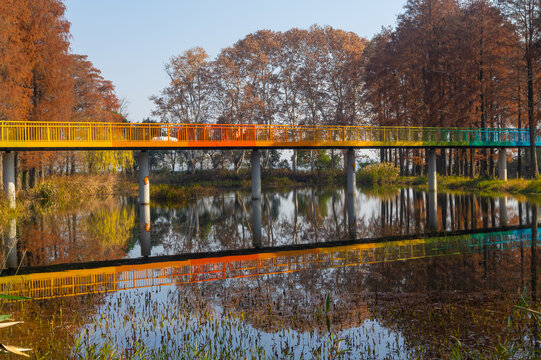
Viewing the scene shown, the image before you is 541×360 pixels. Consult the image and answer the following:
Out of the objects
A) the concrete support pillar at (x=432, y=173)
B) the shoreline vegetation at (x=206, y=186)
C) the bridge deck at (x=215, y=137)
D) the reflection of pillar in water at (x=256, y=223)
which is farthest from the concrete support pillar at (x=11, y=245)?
the concrete support pillar at (x=432, y=173)

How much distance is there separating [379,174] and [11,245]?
38.4 meters

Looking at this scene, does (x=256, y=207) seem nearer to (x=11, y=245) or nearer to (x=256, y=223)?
(x=256, y=223)

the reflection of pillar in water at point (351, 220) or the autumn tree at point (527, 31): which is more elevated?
the autumn tree at point (527, 31)

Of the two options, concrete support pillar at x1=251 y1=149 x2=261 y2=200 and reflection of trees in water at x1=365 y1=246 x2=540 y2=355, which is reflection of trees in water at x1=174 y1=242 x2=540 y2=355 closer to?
reflection of trees in water at x1=365 y1=246 x2=540 y2=355

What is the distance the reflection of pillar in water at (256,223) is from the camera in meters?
15.7

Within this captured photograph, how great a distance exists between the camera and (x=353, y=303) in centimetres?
799

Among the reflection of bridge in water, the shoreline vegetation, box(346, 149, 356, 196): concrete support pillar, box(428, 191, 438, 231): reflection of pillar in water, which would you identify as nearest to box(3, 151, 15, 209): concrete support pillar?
the shoreline vegetation

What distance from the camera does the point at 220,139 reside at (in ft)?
96.0

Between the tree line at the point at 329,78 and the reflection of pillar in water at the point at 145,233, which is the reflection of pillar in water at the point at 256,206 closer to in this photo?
the reflection of pillar in water at the point at 145,233

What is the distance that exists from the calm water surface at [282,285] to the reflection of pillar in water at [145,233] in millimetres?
80

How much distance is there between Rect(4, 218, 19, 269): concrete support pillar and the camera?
12.4 meters

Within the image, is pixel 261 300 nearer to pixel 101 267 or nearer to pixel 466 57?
Answer: pixel 101 267

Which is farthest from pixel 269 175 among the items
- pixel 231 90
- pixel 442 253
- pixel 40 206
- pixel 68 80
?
pixel 442 253

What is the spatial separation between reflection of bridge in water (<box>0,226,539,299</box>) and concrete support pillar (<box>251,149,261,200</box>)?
16.8 meters
